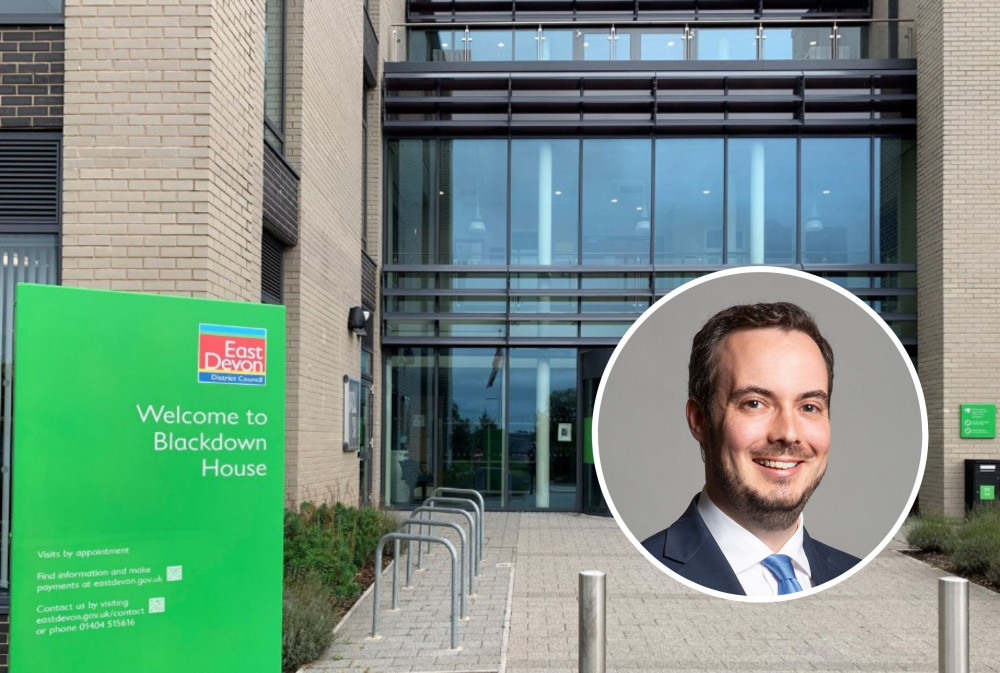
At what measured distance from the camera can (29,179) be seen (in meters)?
7.83

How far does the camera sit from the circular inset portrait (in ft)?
4.75

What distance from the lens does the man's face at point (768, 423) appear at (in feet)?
4.70

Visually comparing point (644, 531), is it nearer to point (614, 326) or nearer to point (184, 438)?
point (184, 438)

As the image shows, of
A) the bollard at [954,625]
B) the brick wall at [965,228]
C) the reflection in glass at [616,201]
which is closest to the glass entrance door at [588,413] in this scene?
the reflection in glass at [616,201]

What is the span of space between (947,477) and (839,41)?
8658 millimetres

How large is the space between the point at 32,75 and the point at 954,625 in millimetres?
7132

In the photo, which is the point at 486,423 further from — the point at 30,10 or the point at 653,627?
the point at 30,10

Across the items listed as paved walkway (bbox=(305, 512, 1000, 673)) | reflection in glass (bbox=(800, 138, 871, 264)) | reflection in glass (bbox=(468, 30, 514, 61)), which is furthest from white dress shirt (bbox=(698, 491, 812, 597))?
reflection in glass (bbox=(468, 30, 514, 61))

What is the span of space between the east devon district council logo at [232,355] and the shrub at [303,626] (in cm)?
247

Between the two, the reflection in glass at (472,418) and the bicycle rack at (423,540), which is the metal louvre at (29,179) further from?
the reflection in glass at (472,418)

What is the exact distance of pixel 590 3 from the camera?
Answer: 22344mm

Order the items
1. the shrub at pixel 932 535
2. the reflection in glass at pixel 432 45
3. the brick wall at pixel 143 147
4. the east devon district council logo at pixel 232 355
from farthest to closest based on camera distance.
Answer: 1. the reflection in glass at pixel 432 45
2. the shrub at pixel 932 535
3. the brick wall at pixel 143 147
4. the east devon district council logo at pixel 232 355

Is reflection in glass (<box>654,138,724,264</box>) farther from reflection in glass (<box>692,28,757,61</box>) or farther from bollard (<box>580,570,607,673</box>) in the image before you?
bollard (<box>580,570,607,673</box>)

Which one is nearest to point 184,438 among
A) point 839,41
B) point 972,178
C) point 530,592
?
point 530,592
